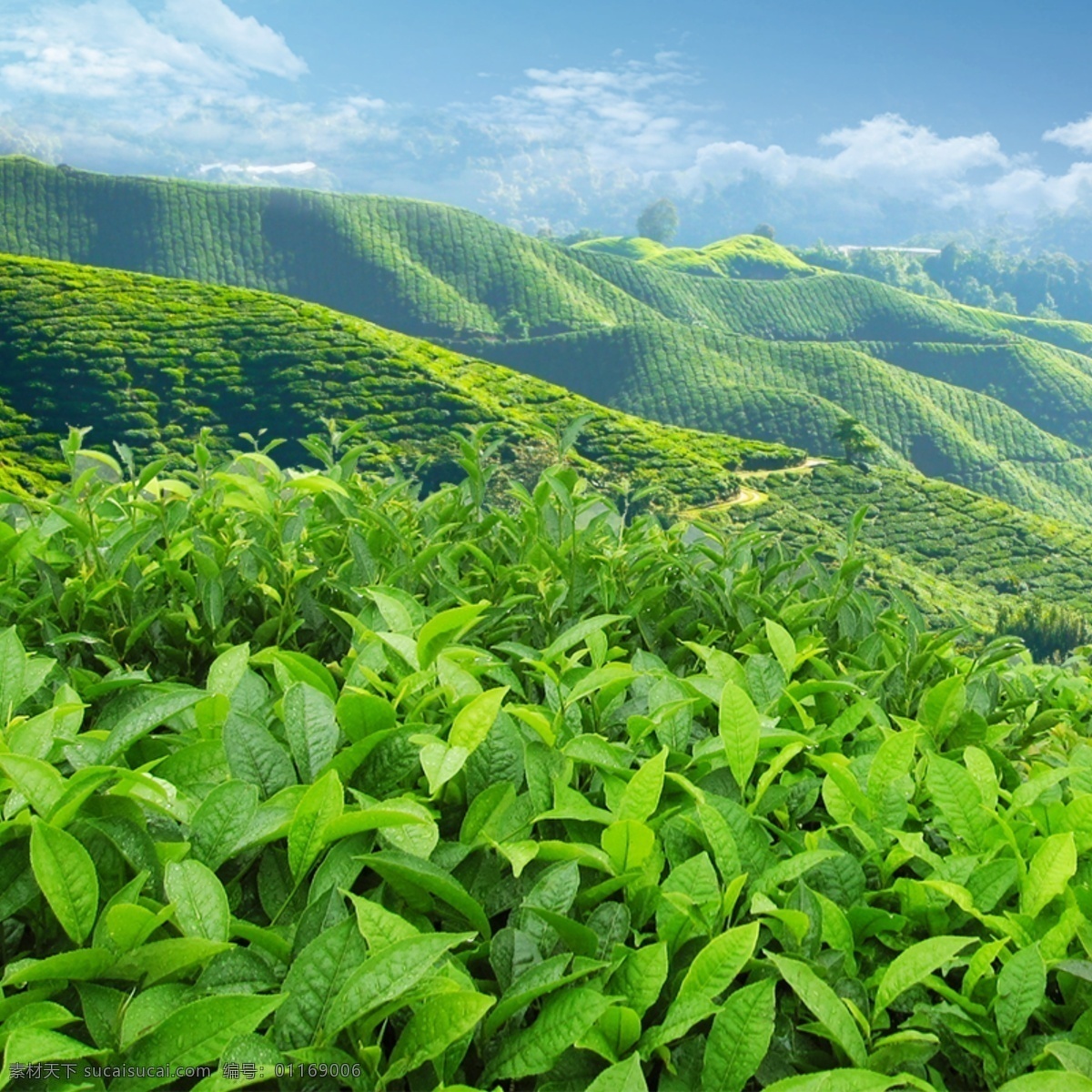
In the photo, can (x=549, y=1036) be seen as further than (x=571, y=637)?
No

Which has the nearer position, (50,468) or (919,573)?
(50,468)

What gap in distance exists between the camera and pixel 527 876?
109cm

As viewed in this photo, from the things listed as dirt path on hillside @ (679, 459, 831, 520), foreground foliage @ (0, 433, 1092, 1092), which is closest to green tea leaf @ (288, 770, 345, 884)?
foreground foliage @ (0, 433, 1092, 1092)

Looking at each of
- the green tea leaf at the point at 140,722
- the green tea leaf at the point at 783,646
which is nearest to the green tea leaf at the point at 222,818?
the green tea leaf at the point at 140,722

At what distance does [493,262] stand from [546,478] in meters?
124

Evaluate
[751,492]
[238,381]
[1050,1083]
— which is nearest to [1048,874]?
[1050,1083]

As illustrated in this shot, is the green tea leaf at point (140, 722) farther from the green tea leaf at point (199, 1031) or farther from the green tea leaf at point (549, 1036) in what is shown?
the green tea leaf at point (549, 1036)

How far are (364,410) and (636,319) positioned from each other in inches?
3066

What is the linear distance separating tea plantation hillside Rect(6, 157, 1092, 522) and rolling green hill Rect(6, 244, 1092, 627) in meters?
23.3

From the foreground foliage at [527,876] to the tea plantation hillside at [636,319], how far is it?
8824 centimetres

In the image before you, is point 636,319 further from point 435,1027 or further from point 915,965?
point 435,1027

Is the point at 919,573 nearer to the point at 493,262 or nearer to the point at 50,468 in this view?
the point at 50,468

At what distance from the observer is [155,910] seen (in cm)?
94

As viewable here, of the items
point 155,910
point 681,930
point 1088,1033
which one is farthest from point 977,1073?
point 155,910
